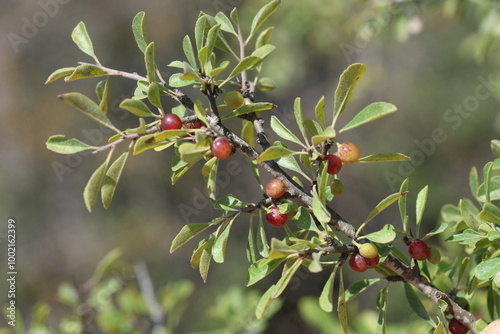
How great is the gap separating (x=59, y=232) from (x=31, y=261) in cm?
36

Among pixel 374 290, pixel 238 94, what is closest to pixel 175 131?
pixel 238 94

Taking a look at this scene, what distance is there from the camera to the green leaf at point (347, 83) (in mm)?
580

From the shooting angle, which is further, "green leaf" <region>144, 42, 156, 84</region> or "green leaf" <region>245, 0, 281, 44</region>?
"green leaf" <region>245, 0, 281, 44</region>

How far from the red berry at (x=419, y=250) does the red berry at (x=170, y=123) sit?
1.13 feet

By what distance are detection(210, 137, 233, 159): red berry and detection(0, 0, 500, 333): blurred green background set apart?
3170 millimetres

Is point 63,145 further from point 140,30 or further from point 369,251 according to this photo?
point 369,251

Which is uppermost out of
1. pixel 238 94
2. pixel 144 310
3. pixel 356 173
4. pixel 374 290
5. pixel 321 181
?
pixel 238 94

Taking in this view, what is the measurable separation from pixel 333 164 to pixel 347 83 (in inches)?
4.0

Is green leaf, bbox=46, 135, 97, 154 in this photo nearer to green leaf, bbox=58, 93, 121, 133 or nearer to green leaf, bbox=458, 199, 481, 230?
green leaf, bbox=58, 93, 121, 133

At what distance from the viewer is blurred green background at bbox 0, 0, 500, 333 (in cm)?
418

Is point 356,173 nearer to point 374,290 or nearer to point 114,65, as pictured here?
point 374,290

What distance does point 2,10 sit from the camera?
201 inches

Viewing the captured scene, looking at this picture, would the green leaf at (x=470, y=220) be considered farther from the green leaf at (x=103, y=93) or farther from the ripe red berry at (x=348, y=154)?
the green leaf at (x=103, y=93)

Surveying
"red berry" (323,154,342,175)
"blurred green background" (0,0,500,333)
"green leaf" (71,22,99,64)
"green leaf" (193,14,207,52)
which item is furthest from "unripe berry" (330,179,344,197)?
"blurred green background" (0,0,500,333)
